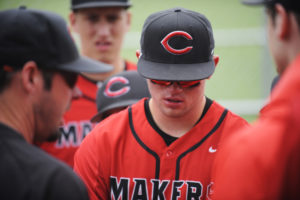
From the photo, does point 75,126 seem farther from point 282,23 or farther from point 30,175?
point 282,23

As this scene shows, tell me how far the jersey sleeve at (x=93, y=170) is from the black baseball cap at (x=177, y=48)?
0.53 metres

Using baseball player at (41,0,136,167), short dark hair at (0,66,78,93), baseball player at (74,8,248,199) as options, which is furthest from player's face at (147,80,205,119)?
baseball player at (41,0,136,167)

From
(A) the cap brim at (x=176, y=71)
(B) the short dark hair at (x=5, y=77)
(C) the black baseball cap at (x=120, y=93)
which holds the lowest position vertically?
(C) the black baseball cap at (x=120, y=93)

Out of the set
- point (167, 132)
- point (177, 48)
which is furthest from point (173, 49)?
point (167, 132)

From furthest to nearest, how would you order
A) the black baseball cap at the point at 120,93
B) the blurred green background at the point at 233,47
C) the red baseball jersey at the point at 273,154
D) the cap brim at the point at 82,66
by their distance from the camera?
the blurred green background at the point at 233,47, the black baseball cap at the point at 120,93, the cap brim at the point at 82,66, the red baseball jersey at the point at 273,154

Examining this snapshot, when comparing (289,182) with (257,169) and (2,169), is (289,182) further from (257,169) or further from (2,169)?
(2,169)

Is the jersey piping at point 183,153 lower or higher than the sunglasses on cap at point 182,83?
lower

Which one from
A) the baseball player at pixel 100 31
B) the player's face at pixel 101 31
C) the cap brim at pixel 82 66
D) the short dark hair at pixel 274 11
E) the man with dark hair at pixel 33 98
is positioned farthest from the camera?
the player's face at pixel 101 31

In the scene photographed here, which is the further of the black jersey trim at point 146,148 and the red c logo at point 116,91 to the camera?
the red c logo at point 116,91

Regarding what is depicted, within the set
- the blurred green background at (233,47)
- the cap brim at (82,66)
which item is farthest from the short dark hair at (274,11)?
A: the blurred green background at (233,47)

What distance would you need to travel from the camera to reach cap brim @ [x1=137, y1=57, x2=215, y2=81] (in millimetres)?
2760

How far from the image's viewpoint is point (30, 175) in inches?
68.0

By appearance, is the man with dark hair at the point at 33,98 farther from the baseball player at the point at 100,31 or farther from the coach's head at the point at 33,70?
the baseball player at the point at 100,31

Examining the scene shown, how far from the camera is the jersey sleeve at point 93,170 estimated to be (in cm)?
279
